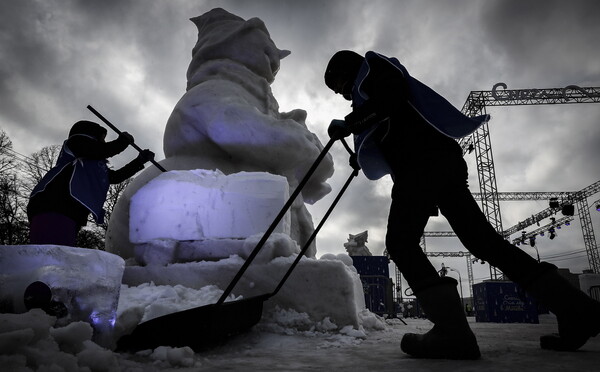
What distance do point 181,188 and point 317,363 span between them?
1883 millimetres

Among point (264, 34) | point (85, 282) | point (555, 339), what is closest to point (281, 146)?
point (264, 34)

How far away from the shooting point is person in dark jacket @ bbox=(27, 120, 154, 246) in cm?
238

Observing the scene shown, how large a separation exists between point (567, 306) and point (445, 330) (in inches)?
21.7

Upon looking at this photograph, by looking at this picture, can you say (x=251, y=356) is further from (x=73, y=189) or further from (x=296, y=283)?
(x=73, y=189)

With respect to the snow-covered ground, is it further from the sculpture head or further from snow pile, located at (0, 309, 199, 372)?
the sculpture head

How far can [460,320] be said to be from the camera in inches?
61.2

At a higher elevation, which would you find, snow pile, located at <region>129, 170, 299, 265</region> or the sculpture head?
the sculpture head

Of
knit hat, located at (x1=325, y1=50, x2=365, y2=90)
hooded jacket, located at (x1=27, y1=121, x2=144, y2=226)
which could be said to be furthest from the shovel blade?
knit hat, located at (x1=325, y1=50, x2=365, y2=90)

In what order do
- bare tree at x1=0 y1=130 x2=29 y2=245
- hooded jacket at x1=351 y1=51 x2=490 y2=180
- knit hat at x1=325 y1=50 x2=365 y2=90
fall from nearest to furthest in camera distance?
hooded jacket at x1=351 y1=51 x2=490 y2=180 → knit hat at x1=325 y1=50 x2=365 y2=90 → bare tree at x1=0 y1=130 x2=29 y2=245

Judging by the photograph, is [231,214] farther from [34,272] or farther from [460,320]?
[460,320]

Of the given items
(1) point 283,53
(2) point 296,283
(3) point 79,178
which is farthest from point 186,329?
(1) point 283,53

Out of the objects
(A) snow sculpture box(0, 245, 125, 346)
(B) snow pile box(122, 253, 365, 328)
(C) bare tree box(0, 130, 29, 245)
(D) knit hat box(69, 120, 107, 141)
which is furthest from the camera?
(C) bare tree box(0, 130, 29, 245)

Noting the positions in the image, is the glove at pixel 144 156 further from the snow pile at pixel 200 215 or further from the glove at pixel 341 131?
the glove at pixel 341 131

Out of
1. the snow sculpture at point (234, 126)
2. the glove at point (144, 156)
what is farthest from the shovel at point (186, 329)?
the glove at point (144, 156)
